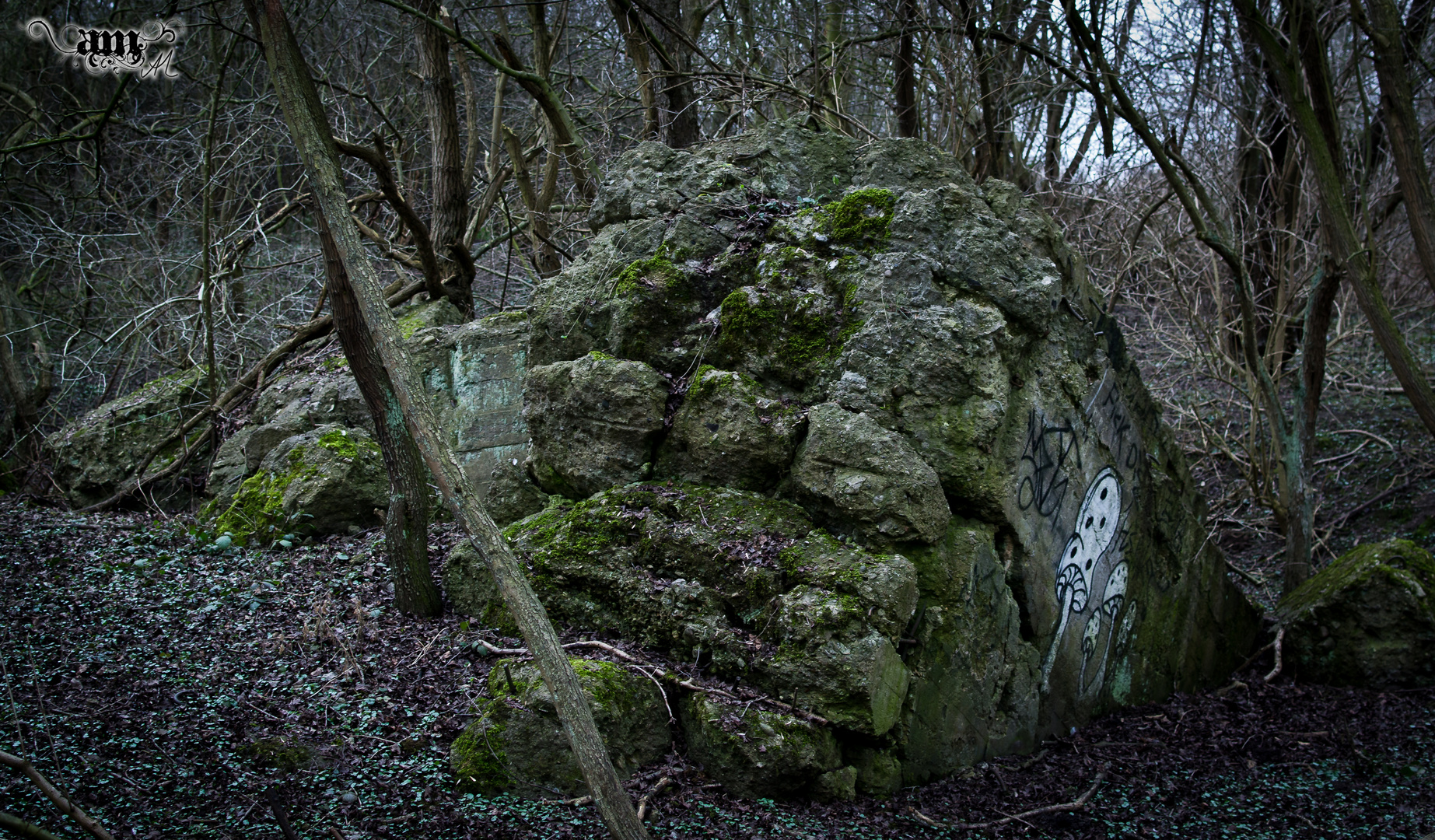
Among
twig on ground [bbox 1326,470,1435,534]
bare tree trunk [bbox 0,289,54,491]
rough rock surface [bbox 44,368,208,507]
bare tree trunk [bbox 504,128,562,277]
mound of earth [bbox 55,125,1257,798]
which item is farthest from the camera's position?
twig on ground [bbox 1326,470,1435,534]

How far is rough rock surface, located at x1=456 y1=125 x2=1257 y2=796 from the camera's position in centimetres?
369

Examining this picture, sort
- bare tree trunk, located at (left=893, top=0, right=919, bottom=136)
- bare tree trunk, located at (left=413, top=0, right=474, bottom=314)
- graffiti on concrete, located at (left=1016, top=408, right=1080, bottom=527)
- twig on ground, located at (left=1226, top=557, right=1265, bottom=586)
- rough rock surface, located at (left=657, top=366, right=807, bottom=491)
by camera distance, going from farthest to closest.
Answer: bare tree trunk, located at (left=893, top=0, right=919, bottom=136) → bare tree trunk, located at (left=413, top=0, right=474, bottom=314) → twig on ground, located at (left=1226, top=557, right=1265, bottom=586) → graffiti on concrete, located at (left=1016, top=408, right=1080, bottom=527) → rough rock surface, located at (left=657, top=366, right=807, bottom=491)

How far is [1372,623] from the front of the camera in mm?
5523

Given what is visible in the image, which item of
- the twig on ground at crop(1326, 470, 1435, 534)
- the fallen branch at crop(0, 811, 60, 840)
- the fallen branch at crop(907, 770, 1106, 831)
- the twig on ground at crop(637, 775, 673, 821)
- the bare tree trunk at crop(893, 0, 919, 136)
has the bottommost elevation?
the fallen branch at crop(907, 770, 1106, 831)

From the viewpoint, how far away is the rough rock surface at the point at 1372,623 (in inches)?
212

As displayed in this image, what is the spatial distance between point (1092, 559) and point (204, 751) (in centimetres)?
424

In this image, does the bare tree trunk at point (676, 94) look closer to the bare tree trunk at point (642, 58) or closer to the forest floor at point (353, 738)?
the bare tree trunk at point (642, 58)

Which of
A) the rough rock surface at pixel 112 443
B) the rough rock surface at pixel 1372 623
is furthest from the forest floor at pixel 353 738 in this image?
the rough rock surface at pixel 112 443

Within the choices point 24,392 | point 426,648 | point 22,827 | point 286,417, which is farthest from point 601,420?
point 24,392

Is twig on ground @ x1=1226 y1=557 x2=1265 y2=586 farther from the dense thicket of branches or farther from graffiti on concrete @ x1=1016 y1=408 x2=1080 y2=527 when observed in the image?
graffiti on concrete @ x1=1016 y1=408 x2=1080 y2=527

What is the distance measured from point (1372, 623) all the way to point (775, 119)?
16.7 feet

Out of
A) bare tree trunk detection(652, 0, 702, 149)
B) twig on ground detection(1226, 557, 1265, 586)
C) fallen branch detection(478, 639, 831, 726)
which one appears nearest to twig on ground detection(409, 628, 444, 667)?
fallen branch detection(478, 639, 831, 726)

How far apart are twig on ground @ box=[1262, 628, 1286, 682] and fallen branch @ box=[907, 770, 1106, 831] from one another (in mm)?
2566

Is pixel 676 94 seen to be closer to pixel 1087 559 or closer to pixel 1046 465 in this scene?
pixel 1046 465
